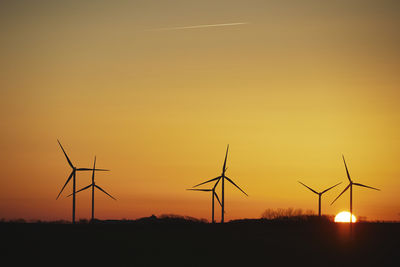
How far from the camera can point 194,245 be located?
10688cm

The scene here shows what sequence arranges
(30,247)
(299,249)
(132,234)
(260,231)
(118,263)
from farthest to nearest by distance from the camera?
(260,231)
(132,234)
(299,249)
(30,247)
(118,263)

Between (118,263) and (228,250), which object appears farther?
(228,250)

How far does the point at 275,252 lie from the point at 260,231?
22.6 metres

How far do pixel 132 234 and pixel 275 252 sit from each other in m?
22.3

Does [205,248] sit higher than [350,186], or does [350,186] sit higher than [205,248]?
[350,186]

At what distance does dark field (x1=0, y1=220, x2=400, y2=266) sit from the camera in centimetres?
9494

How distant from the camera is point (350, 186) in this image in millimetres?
129500

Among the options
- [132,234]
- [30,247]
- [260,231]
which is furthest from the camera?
[260,231]

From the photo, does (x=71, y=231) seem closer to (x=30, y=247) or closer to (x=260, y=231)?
(x=30, y=247)

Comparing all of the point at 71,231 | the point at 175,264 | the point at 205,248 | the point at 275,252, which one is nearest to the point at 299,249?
the point at 275,252

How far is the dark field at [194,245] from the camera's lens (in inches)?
3738

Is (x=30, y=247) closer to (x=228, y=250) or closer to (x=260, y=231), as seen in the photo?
(x=228, y=250)

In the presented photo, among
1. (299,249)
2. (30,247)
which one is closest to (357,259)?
(299,249)

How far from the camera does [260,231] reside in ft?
417
